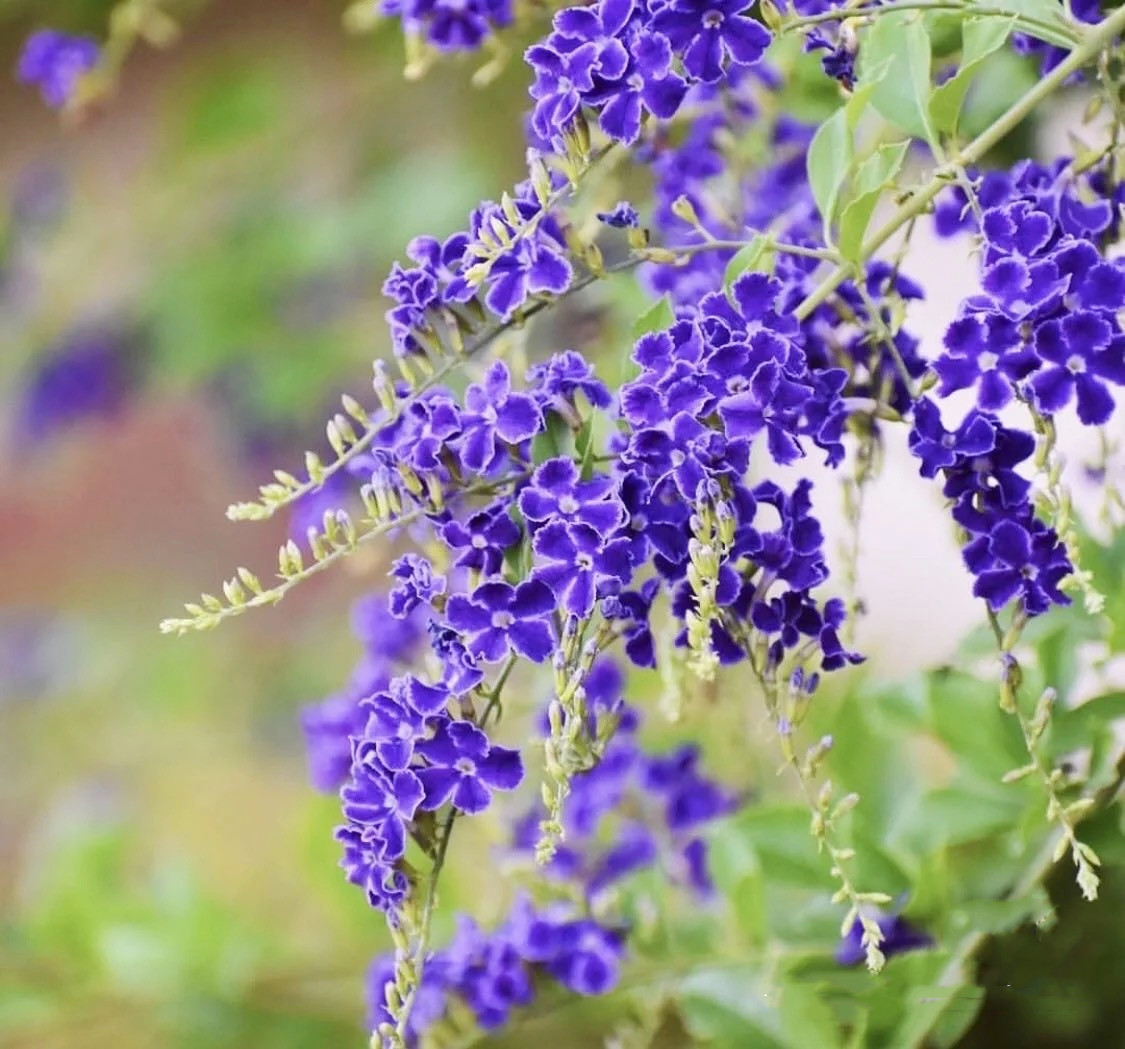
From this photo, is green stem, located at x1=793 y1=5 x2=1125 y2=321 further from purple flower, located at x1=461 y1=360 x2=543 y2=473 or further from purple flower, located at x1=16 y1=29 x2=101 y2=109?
purple flower, located at x1=16 y1=29 x2=101 y2=109

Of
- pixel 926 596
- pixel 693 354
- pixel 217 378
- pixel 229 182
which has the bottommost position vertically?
pixel 693 354

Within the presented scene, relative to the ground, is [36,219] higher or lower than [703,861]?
higher

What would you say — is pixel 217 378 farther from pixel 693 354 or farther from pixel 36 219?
pixel 693 354

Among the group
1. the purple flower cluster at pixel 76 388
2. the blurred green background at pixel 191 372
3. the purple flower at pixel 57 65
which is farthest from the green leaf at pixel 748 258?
the purple flower cluster at pixel 76 388

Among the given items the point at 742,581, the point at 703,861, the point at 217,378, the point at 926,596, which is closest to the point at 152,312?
the point at 217,378

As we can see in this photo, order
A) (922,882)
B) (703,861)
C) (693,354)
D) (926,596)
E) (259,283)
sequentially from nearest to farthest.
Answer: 1. (693,354)
2. (922,882)
3. (703,861)
4. (926,596)
5. (259,283)

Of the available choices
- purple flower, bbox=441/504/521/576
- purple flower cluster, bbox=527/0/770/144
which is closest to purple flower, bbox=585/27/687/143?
purple flower cluster, bbox=527/0/770/144

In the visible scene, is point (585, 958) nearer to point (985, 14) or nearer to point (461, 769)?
point (461, 769)
